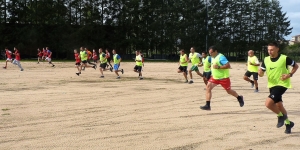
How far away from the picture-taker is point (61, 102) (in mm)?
10469

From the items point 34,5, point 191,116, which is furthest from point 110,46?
point 191,116

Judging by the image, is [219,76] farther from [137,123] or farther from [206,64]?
[206,64]

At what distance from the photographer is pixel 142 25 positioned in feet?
194

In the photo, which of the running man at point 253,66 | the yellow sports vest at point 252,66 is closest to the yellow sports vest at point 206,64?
the running man at point 253,66

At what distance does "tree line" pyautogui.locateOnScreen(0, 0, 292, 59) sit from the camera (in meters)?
53.4

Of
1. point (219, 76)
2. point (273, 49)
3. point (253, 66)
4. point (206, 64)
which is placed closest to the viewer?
point (273, 49)

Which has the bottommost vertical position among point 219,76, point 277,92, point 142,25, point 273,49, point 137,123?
point 137,123

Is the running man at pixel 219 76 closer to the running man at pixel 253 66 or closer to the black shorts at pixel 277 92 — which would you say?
the black shorts at pixel 277 92

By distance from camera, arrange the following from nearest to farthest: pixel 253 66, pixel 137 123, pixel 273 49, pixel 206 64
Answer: pixel 273 49 < pixel 137 123 < pixel 206 64 < pixel 253 66

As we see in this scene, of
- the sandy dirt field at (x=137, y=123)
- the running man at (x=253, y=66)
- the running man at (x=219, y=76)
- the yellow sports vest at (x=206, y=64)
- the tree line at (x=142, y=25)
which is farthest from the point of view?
the tree line at (x=142, y=25)

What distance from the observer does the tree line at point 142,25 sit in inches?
2103

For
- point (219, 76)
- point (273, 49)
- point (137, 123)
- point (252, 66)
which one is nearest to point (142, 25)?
point (252, 66)

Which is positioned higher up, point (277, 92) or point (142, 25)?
point (142, 25)

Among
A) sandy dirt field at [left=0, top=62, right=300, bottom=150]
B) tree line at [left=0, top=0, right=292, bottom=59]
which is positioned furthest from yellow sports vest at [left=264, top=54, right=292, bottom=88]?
tree line at [left=0, top=0, right=292, bottom=59]
